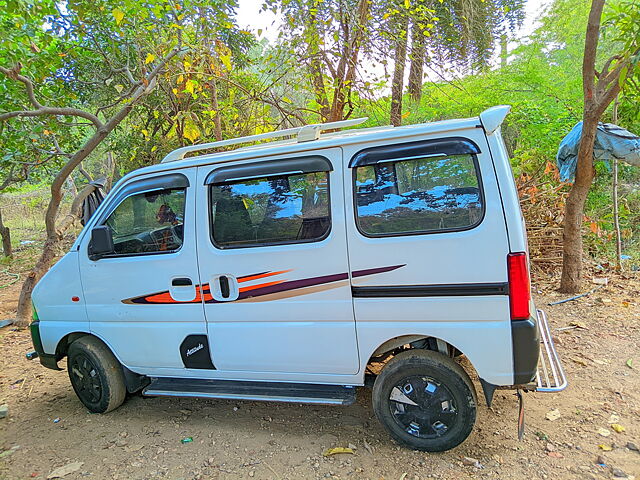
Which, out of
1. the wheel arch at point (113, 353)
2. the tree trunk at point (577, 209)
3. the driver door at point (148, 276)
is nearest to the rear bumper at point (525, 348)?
the driver door at point (148, 276)

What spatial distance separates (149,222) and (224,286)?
89 cm

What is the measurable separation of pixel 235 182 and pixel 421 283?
1.55m

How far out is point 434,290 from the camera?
274 cm

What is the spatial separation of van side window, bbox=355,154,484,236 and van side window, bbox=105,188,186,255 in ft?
4.82

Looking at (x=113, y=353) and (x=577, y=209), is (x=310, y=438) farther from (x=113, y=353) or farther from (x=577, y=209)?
(x=577, y=209)

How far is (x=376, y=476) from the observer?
9.14ft

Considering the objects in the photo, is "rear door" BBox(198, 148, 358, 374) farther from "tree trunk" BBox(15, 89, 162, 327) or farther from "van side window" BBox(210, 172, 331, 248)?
"tree trunk" BBox(15, 89, 162, 327)

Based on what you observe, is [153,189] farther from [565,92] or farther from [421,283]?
[565,92]

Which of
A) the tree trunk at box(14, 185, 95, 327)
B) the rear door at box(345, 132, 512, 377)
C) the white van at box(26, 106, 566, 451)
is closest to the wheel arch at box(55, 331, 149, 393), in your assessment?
the white van at box(26, 106, 566, 451)

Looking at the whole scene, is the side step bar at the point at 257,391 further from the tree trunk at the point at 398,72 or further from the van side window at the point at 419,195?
the tree trunk at the point at 398,72

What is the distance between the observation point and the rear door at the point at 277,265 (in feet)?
9.75

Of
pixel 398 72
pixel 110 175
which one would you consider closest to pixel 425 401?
pixel 398 72

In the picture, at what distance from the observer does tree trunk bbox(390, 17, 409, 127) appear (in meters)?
7.50

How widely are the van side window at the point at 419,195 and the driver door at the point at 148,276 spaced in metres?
1.38
